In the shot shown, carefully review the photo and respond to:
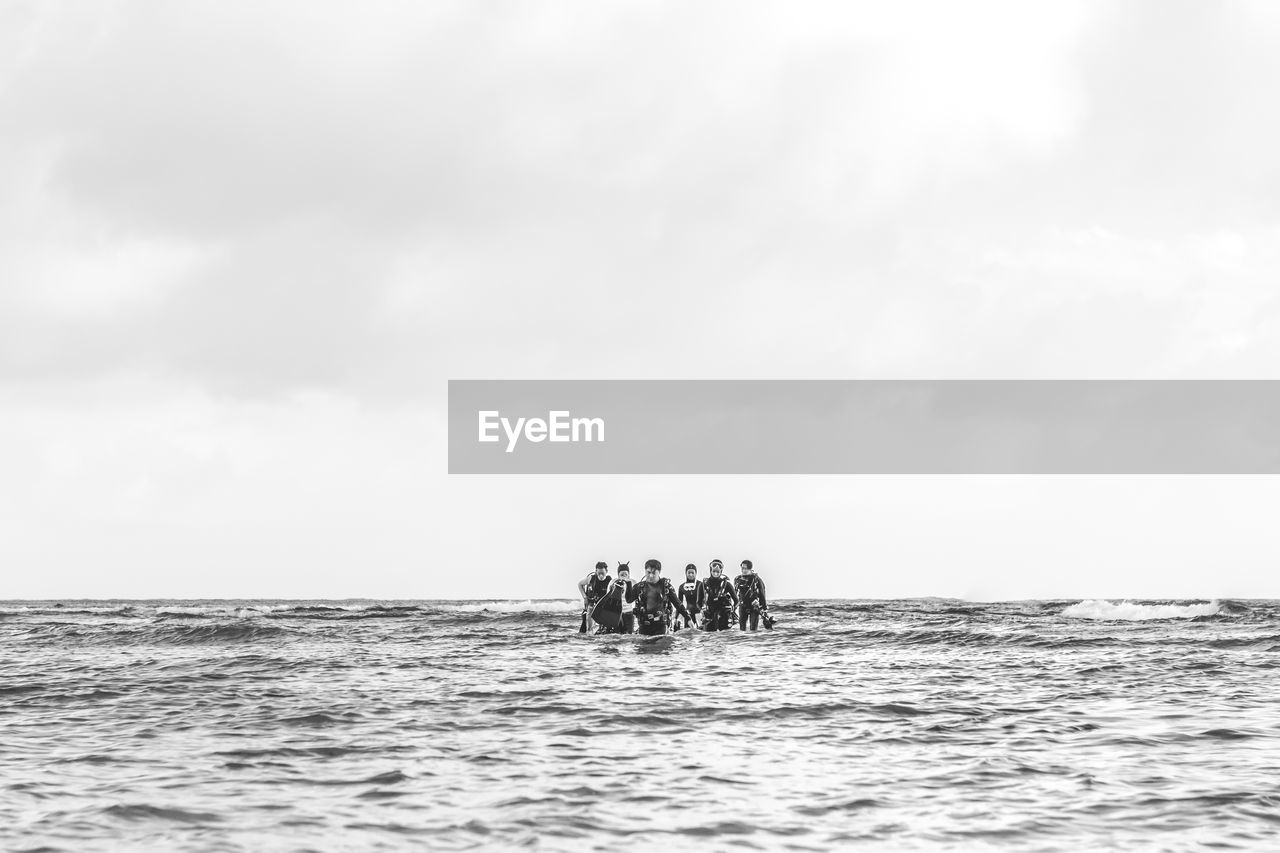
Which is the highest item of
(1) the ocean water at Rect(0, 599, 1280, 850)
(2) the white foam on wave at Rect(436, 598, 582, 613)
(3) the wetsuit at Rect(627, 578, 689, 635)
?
(3) the wetsuit at Rect(627, 578, 689, 635)

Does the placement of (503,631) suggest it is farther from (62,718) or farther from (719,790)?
(719,790)

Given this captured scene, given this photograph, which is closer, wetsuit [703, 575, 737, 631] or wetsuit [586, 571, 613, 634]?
wetsuit [586, 571, 613, 634]

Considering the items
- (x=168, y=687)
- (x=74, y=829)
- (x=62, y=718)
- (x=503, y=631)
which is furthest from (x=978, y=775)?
(x=503, y=631)

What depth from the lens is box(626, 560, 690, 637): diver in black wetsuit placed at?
2439 cm

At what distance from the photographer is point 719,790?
8.38 meters

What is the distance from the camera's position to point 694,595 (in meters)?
27.2

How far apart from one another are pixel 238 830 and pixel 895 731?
6834 millimetres

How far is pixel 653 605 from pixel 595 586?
6.54 ft

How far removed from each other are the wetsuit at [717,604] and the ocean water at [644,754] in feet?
20.6

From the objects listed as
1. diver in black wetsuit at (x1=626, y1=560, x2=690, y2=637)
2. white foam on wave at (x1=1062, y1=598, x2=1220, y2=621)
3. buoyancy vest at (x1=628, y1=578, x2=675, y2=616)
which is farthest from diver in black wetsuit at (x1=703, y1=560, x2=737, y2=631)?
white foam on wave at (x1=1062, y1=598, x2=1220, y2=621)

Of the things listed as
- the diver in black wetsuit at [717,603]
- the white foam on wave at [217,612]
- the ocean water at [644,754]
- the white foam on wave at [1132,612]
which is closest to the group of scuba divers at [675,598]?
the diver in black wetsuit at [717,603]

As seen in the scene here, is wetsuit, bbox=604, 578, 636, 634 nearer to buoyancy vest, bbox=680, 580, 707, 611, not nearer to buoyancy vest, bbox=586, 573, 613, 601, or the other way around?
buoyancy vest, bbox=586, 573, 613, 601

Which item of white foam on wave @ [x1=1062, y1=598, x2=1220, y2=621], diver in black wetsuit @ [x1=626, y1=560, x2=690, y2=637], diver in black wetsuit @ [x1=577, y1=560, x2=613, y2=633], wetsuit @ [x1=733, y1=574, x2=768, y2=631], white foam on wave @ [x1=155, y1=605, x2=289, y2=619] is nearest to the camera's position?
diver in black wetsuit @ [x1=626, y1=560, x2=690, y2=637]

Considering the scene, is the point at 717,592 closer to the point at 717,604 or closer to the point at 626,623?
the point at 717,604
